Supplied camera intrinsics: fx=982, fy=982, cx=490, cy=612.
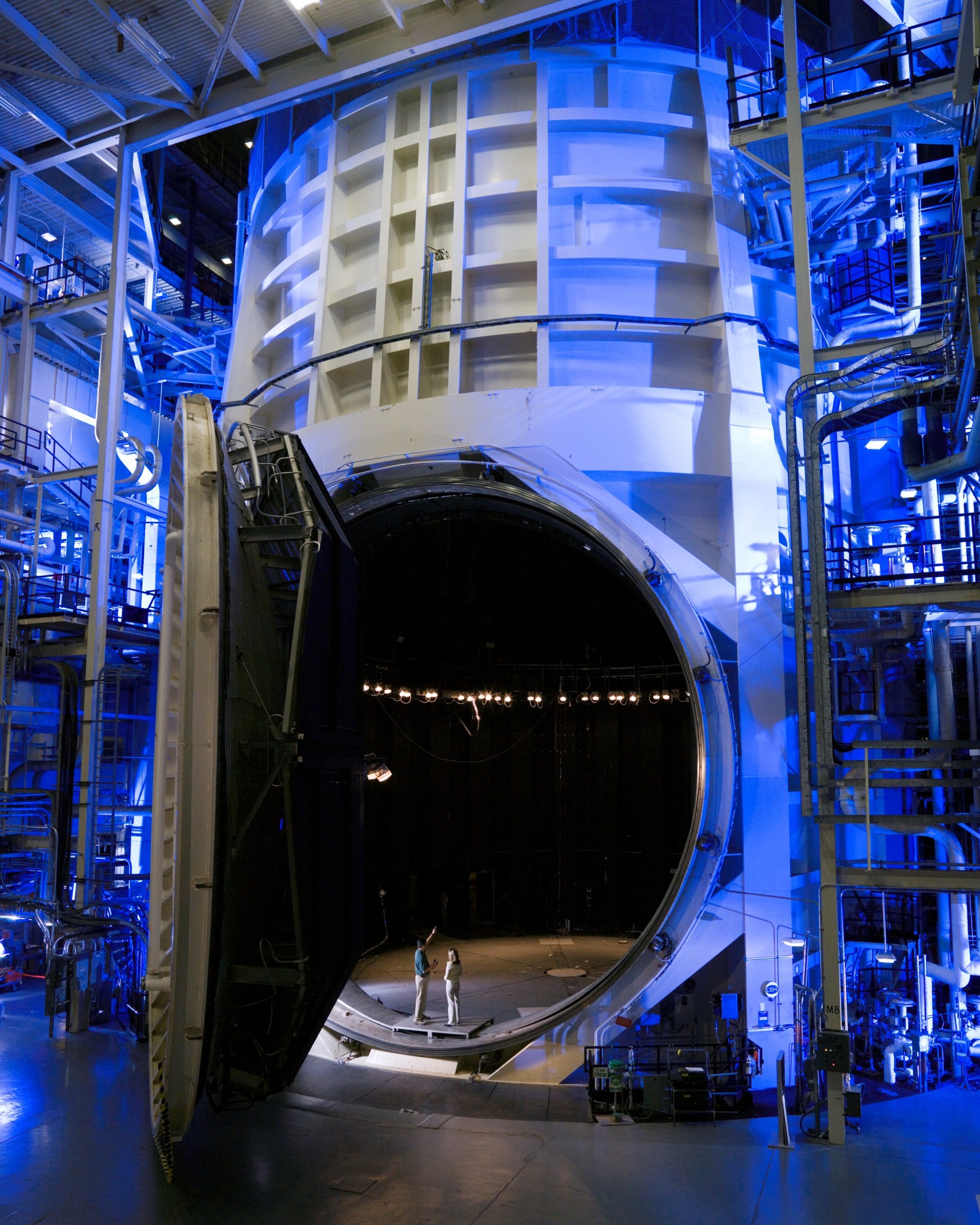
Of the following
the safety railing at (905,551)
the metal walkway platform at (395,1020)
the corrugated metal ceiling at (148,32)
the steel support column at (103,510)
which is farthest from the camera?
the steel support column at (103,510)

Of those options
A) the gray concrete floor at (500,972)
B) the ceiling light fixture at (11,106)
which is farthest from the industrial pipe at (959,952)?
the ceiling light fixture at (11,106)

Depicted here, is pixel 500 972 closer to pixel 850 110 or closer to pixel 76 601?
pixel 76 601

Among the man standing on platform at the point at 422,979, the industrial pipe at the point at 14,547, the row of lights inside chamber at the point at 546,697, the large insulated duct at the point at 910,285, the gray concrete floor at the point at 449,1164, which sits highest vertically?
the large insulated duct at the point at 910,285

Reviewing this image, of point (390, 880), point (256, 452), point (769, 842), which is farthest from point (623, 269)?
point (390, 880)

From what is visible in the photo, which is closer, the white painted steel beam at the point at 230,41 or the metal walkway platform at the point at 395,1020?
the metal walkway platform at the point at 395,1020

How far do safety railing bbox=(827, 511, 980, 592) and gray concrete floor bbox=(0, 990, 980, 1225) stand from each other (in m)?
5.53

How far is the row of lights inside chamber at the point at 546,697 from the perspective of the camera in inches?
834

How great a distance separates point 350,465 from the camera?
12305 mm

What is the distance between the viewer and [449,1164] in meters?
8.76

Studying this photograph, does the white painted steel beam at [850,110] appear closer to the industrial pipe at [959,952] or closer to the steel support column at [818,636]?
the steel support column at [818,636]

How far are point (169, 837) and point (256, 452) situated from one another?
13.5 feet

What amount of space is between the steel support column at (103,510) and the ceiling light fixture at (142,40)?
206 centimetres

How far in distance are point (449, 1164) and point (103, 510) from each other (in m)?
10.3

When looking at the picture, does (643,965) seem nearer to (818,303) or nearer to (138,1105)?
(138,1105)
